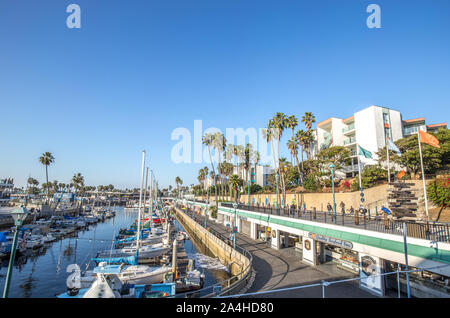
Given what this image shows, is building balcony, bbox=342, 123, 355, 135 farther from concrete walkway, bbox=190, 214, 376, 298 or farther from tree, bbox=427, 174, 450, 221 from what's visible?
concrete walkway, bbox=190, 214, 376, 298

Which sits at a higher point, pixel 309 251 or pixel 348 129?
pixel 348 129

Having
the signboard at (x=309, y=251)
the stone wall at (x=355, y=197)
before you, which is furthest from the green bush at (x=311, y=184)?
the signboard at (x=309, y=251)

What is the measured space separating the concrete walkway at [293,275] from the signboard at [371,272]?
0.45 meters

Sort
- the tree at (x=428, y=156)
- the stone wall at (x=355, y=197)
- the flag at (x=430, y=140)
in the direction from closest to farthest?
the flag at (x=430, y=140) < the stone wall at (x=355, y=197) < the tree at (x=428, y=156)

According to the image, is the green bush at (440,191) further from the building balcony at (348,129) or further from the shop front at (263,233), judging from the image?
the building balcony at (348,129)

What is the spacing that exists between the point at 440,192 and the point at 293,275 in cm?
2043

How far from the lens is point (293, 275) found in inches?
674

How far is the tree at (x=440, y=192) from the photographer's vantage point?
80.0 ft

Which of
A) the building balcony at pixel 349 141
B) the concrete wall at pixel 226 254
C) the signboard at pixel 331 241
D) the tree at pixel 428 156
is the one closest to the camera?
the signboard at pixel 331 241

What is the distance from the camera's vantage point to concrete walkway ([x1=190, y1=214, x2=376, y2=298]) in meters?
13.7

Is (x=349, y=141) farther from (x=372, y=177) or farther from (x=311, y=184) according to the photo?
(x=372, y=177)

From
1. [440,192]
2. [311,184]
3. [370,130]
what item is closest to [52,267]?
[311,184]
